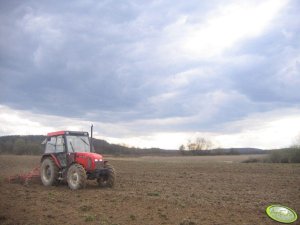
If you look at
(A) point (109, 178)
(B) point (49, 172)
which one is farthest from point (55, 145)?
(A) point (109, 178)

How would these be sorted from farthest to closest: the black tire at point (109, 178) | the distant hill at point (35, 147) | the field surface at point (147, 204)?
1. the distant hill at point (35, 147)
2. the black tire at point (109, 178)
3. the field surface at point (147, 204)

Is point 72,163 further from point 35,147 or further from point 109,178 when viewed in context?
point 35,147

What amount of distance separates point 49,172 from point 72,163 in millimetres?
1724

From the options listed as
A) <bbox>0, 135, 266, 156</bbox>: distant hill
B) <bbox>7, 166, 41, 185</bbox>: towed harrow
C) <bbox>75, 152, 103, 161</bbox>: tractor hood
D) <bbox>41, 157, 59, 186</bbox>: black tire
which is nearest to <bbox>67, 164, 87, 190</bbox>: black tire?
<bbox>75, 152, 103, 161</bbox>: tractor hood

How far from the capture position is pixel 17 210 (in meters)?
11.0

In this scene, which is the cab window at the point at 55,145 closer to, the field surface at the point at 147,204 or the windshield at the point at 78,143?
the windshield at the point at 78,143

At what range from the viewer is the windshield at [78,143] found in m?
17.0

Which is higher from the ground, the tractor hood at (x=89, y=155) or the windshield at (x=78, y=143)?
the windshield at (x=78, y=143)

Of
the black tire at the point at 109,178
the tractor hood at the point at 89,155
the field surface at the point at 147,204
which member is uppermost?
the tractor hood at the point at 89,155

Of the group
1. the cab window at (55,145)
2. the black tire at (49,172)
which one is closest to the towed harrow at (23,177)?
the black tire at (49,172)

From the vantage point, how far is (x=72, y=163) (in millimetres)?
16594

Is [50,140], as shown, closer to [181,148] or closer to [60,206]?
[60,206]

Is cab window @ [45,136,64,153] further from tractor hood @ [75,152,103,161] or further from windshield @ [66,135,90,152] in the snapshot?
tractor hood @ [75,152,103,161]

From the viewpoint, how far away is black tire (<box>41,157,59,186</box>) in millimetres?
16891
